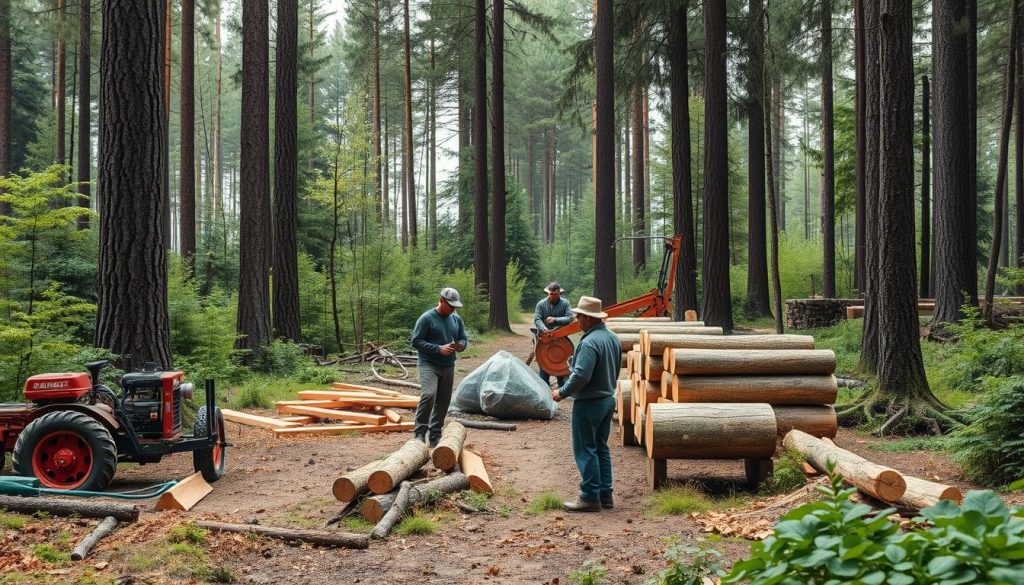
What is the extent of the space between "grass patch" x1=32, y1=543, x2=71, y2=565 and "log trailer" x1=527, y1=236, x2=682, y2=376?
8171 millimetres

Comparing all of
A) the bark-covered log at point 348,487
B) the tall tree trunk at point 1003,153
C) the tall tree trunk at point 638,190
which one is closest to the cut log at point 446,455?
the bark-covered log at point 348,487

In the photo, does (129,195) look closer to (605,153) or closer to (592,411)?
(592,411)

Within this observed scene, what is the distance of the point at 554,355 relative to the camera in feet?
48.4

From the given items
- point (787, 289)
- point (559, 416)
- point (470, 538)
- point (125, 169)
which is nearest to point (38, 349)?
point (125, 169)

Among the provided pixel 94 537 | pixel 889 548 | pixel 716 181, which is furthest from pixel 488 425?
pixel 889 548

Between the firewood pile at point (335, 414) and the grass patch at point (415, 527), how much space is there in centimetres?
526

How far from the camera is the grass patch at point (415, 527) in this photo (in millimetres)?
6922

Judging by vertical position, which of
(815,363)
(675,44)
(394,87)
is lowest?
(815,363)

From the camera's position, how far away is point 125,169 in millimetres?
10383

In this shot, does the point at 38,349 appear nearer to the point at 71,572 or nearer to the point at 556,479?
the point at 71,572

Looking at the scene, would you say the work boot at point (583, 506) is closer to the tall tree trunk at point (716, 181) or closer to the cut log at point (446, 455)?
the cut log at point (446, 455)

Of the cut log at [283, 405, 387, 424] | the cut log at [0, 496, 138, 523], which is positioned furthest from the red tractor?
the cut log at [283, 405, 387, 424]

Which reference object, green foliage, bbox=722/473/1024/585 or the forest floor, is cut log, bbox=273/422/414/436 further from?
green foliage, bbox=722/473/1024/585

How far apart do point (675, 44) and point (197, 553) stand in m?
20.0
